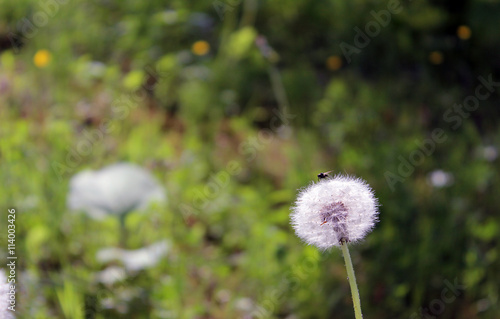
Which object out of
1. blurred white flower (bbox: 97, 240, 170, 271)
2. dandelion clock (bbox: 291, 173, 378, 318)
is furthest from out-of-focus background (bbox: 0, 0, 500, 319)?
dandelion clock (bbox: 291, 173, 378, 318)

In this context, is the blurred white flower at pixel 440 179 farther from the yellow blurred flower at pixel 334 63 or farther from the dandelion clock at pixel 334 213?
the dandelion clock at pixel 334 213

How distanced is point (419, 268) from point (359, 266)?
0.25m

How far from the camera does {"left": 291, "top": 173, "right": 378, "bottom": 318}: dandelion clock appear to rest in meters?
0.81

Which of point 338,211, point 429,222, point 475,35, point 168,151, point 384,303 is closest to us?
point 338,211

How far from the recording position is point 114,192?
7.34ft

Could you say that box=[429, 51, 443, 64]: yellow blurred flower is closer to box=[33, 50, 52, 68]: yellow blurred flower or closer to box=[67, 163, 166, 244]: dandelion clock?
box=[67, 163, 166, 244]: dandelion clock

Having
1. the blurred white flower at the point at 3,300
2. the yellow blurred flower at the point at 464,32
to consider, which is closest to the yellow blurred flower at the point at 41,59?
the yellow blurred flower at the point at 464,32

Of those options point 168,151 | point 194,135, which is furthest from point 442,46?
point 168,151

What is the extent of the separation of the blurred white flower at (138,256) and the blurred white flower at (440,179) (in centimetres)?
139

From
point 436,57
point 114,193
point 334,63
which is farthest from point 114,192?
point 436,57

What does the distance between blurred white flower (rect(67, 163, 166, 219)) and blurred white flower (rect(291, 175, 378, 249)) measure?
148cm

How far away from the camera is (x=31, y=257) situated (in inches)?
92.3

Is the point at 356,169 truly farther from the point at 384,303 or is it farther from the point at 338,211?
the point at 338,211

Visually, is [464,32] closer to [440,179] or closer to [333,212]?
[440,179]
